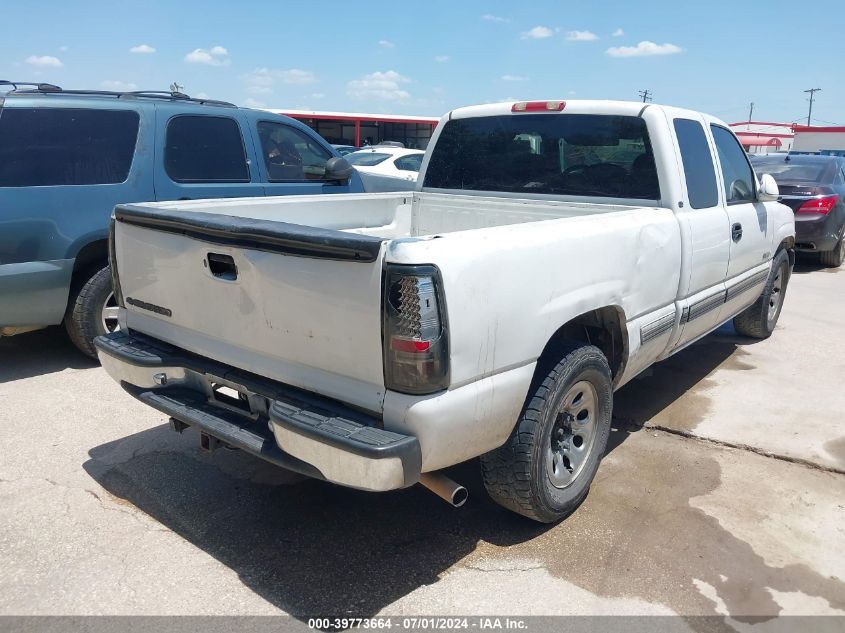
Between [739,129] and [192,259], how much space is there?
47.3 meters

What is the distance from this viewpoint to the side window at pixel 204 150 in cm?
573

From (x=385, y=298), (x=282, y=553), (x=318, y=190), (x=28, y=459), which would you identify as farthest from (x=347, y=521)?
(x=318, y=190)

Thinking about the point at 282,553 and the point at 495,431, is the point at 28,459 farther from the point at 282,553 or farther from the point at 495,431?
the point at 495,431

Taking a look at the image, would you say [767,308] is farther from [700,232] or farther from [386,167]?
[386,167]

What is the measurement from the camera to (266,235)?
2689mm

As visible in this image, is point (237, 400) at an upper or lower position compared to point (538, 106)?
lower

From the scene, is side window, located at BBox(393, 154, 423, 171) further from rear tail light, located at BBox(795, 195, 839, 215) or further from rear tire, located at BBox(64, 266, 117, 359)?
rear tire, located at BBox(64, 266, 117, 359)

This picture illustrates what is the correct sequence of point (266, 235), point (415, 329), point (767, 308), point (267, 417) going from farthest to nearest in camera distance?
point (767, 308) → point (267, 417) → point (266, 235) → point (415, 329)

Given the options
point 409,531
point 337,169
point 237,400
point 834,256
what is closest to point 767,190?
point 337,169

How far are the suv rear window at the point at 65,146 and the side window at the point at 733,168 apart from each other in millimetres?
4393

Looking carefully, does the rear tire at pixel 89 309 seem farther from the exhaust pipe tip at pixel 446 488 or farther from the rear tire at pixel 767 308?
the rear tire at pixel 767 308

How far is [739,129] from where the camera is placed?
144 ft

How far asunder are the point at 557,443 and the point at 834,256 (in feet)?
31.9

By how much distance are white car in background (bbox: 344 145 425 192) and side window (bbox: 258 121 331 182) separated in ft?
17.7
